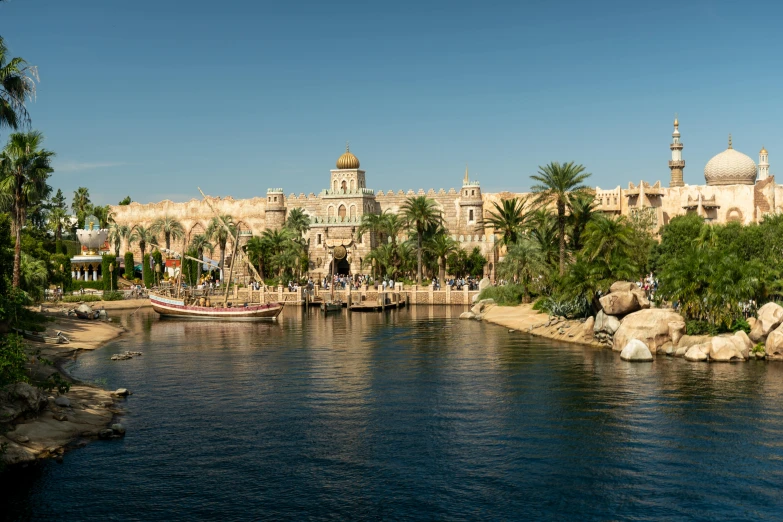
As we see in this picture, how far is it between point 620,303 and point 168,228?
220 ft

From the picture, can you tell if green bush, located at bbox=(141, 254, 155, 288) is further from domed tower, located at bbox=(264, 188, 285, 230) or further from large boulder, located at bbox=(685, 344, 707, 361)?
large boulder, located at bbox=(685, 344, 707, 361)

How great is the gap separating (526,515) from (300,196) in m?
83.2

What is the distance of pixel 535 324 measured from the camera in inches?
1857

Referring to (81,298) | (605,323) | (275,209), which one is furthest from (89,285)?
(605,323)

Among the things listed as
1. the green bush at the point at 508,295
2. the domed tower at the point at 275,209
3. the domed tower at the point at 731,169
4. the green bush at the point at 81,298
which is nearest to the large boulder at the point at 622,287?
the green bush at the point at 508,295

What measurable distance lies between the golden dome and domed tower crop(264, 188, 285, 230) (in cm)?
945

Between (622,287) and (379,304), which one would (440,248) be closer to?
(379,304)

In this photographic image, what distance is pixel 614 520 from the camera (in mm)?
16281

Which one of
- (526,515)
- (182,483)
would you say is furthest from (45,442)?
(526,515)

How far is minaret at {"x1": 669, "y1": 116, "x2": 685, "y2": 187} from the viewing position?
85.1 metres

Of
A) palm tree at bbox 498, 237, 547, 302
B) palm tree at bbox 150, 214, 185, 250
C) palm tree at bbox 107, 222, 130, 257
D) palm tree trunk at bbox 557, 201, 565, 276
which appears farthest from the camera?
palm tree at bbox 150, 214, 185, 250

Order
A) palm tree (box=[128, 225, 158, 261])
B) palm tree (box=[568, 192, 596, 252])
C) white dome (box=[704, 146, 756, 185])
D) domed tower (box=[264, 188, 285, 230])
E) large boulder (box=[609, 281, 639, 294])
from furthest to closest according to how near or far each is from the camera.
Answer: domed tower (box=[264, 188, 285, 230])
palm tree (box=[128, 225, 158, 261])
white dome (box=[704, 146, 756, 185])
palm tree (box=[568, 192, 596, 252])
large boulder (box=[609, 281, 639, 294])

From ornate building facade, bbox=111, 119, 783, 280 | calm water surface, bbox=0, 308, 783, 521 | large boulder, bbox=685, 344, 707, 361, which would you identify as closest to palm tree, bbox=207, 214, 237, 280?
ornate building facade, bbox=111, 119, 783, 280

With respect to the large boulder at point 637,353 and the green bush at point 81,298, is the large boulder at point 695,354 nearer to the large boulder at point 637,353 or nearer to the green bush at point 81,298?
the large boulder at point 637,353
